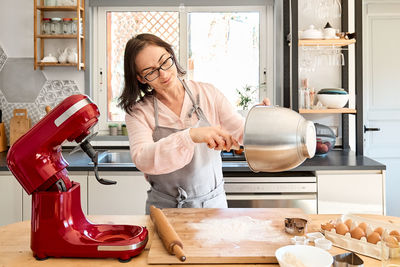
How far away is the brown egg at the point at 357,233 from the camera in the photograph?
54.7 inches

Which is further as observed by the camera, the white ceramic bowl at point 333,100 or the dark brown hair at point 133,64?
the white ceramic bowl at point 333,100

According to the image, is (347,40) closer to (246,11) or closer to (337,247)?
(246,11)

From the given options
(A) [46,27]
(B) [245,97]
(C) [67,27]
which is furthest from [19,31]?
(B) [245,97]

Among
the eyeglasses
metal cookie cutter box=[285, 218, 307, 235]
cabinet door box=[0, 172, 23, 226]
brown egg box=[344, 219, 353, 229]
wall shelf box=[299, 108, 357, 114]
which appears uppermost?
the eyeglasses

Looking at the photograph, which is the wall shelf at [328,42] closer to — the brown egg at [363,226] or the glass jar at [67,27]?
the glass jar at [67,27]

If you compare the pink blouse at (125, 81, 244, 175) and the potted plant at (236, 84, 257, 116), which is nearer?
the pink blouse at (125, 81, 244, 175)

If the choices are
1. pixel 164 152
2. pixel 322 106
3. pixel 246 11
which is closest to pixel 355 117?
pixel 322 106

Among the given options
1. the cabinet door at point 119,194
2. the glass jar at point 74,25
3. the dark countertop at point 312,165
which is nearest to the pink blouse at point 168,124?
the dark countertop at point 312,165

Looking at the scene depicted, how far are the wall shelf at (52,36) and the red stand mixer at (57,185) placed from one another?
91.7 inches

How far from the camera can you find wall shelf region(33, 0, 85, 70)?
350cm

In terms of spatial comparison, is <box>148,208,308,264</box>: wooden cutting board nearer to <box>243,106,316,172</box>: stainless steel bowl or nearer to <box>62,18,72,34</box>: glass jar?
<box>243,106,316,172</box>: stainless steel bowl

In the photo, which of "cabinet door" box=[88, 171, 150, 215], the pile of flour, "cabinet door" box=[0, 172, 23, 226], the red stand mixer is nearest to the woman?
the pile of flour

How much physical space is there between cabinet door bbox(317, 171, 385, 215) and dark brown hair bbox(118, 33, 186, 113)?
145cm

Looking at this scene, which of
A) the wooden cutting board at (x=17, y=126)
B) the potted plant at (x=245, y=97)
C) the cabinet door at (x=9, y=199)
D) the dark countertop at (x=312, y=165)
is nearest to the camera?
the dark countertop at (x=312, y=165)
